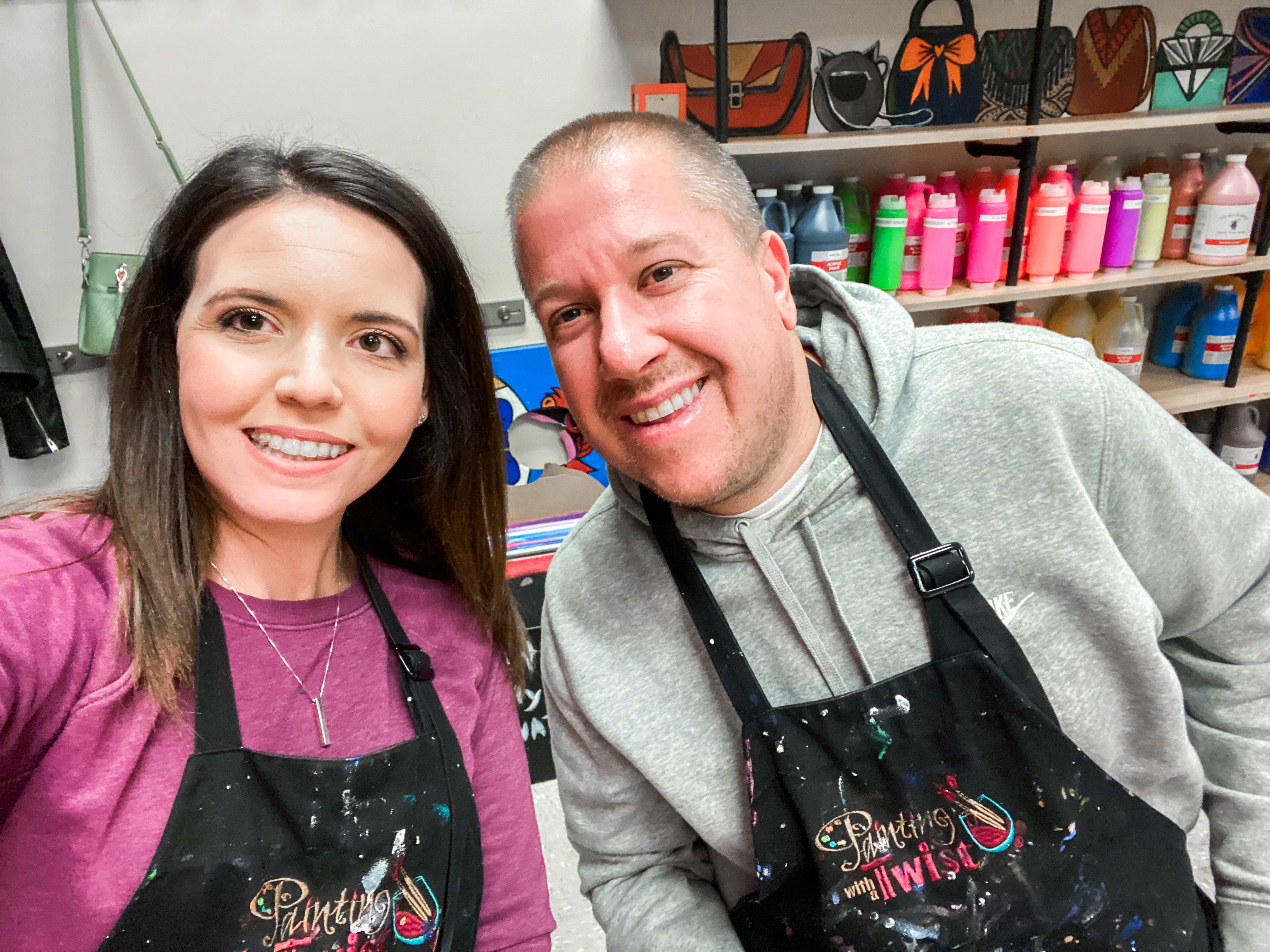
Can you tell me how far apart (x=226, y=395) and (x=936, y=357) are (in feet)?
3.10

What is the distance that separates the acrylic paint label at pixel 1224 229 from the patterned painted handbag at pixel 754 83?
1.57 m

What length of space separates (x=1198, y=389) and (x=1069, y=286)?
2.79 ft

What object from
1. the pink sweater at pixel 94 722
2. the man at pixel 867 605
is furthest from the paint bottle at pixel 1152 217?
the pink sweater at pixel 94 722

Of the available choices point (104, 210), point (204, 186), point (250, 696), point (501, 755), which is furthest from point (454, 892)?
point (104, 210)

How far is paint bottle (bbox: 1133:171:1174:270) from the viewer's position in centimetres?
291

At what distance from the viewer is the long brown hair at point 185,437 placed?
101cm

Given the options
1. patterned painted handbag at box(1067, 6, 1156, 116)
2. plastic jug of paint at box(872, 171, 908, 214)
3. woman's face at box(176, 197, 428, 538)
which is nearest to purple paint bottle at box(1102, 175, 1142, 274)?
patterned painted handbag at box(1067, 6, 1156, 116)

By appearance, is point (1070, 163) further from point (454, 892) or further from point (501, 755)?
point (454, 892)

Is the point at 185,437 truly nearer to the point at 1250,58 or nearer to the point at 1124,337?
the point at 1124,337

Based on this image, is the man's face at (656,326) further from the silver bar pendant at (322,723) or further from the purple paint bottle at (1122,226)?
the purple paint bottle at (1122,226)

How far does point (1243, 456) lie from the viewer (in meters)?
3.43

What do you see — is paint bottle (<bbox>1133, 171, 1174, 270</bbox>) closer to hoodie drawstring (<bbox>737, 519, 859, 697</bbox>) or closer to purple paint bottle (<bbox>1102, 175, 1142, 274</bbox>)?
purple paint bottle (<bbox>1102, 175, 1142, 274</bbox>)

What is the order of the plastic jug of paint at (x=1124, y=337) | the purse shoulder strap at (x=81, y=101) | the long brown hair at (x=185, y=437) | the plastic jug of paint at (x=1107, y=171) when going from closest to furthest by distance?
the long brown hair at (x=185, y=437) < the purse shoulder strap at (x=81, y=101) < the plastic jug of paint at (x=1107, y=171) < the plastic jug of paint at (x=1124, y=337)

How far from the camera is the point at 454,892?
1.11 m
